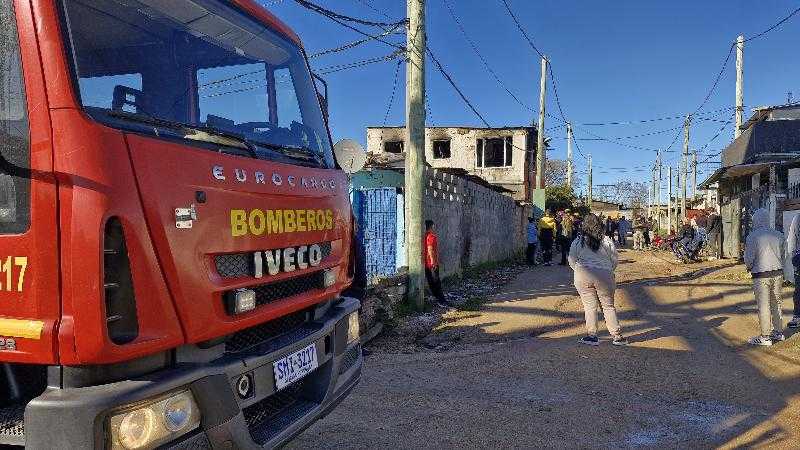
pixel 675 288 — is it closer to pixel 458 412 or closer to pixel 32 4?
pixel 458 412

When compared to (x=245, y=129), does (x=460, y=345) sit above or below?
below

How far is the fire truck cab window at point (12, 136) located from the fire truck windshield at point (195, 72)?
189 mm

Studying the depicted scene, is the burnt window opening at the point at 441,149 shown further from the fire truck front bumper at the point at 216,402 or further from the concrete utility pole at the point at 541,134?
the fire truck front bumper at the point at 216,402

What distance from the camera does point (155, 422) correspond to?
1.94 m

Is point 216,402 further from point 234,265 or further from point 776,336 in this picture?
point 776,336

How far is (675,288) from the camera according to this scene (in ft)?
36.3

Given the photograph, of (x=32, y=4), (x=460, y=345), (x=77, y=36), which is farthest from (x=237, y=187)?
(x=460, y=345)

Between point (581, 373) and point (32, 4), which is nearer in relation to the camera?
point (32, 4)

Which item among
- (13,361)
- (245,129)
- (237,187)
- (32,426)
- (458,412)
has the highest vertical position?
(245,129)

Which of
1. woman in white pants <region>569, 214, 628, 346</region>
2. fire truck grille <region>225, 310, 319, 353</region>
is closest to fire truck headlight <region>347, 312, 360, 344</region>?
fire truck grille <region>225, 310, 319, 353</region>

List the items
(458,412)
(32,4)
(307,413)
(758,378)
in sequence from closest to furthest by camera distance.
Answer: (32,4)
(307,413)
(458,412)
(758,378)

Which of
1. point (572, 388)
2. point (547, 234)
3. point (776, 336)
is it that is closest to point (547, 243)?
point (547, 234)

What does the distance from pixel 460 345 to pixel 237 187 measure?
4.98m

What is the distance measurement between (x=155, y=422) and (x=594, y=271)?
5339mm
